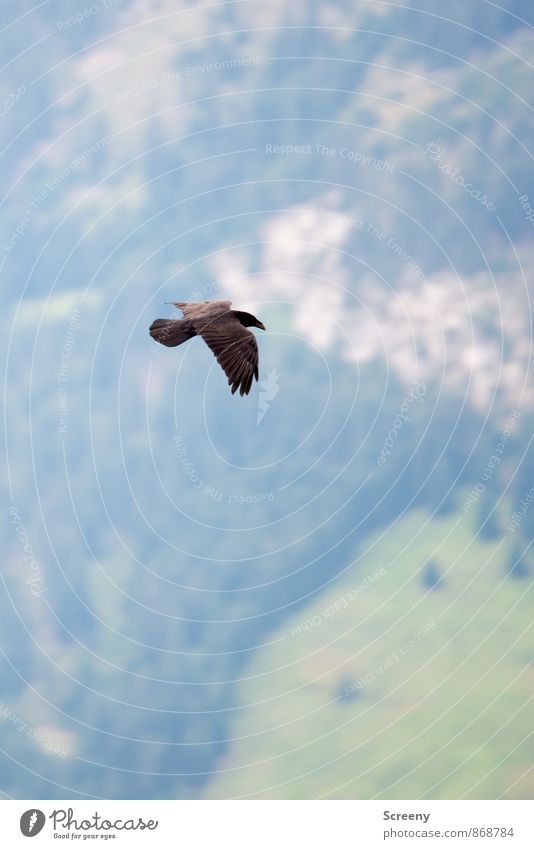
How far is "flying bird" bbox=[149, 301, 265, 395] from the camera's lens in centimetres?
3303

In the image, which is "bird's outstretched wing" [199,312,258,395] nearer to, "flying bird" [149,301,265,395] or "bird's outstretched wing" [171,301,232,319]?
"flying bird" [149,301,265,395]

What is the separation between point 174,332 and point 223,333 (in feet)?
6.03

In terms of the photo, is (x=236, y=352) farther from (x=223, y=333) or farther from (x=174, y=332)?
(x=174, y=332)

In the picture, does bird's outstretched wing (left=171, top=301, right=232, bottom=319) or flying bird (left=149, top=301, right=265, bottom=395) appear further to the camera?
bird's outstretched wing (left=171, top=301, right=232, bottom=319)

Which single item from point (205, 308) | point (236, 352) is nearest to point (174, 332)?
point (205, 308)

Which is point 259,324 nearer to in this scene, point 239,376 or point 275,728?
point 239,376

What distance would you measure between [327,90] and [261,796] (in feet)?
82.7

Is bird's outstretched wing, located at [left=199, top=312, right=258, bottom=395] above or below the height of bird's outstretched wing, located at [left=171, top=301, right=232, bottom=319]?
below

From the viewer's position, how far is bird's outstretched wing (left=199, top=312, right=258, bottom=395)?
32938mm

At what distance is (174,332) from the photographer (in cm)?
3503

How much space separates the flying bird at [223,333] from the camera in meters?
33.0

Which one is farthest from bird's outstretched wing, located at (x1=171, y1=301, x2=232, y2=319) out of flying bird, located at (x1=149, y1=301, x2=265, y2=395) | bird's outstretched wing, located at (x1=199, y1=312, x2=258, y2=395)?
bird's outstretched wing, located at (x1=199, y1=312, x2=258, y2=395)
